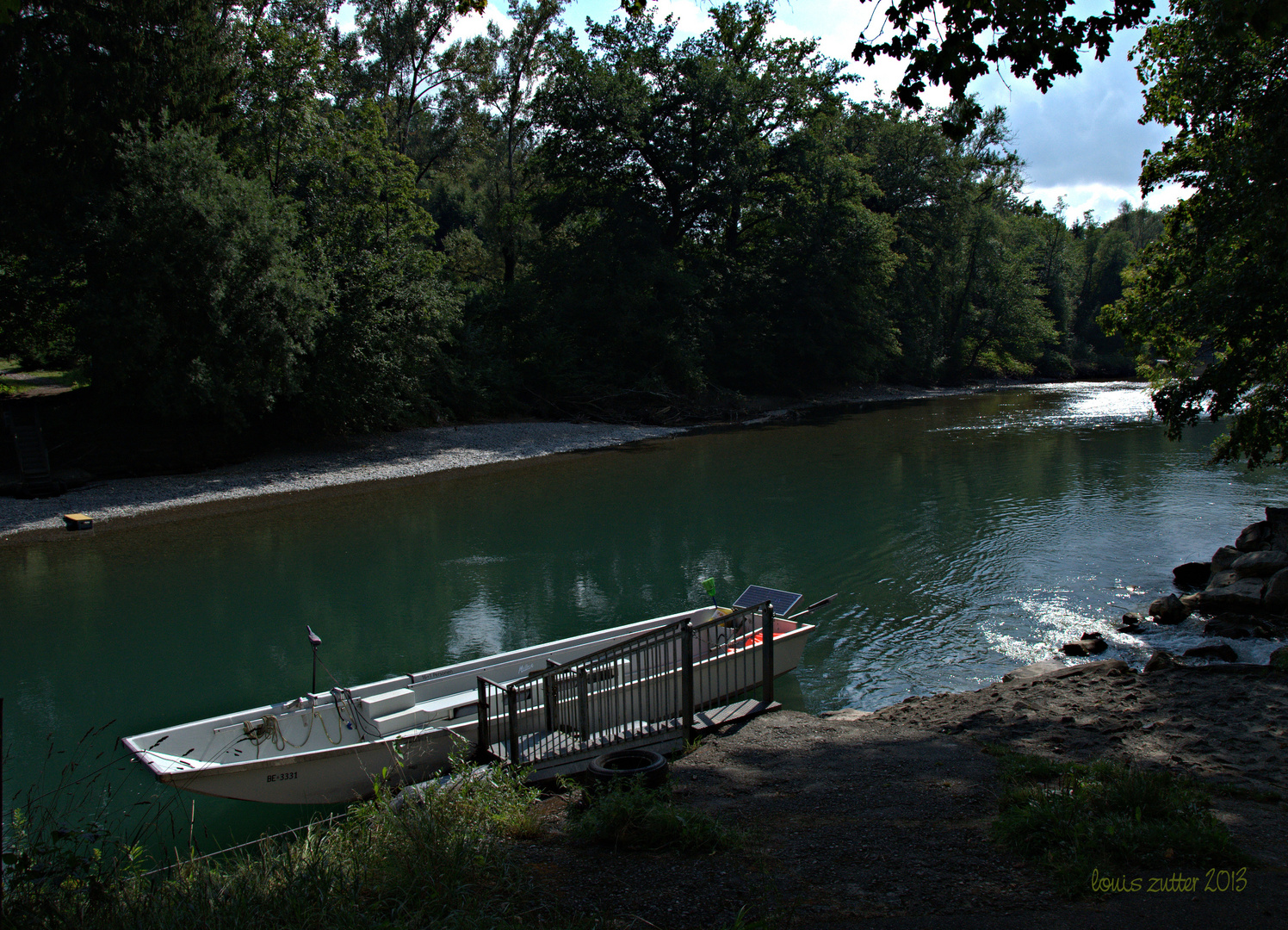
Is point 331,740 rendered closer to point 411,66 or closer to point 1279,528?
point 1279,528

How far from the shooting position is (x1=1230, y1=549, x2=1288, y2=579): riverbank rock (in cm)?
1303

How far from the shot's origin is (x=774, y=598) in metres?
11.1

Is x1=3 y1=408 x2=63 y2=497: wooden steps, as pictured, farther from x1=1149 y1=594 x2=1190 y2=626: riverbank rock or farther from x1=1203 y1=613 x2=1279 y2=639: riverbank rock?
x1=1203 y1=613 x2=1279 y2=639: riverbank rock

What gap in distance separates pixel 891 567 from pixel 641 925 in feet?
43.2

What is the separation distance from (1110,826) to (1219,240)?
12.3 m

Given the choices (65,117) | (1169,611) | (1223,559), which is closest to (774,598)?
(1169,611)

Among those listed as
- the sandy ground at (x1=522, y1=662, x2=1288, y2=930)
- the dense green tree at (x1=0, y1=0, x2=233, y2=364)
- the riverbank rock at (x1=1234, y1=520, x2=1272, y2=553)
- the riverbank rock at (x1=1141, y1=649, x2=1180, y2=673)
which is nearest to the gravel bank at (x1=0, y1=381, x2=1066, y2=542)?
the dense green tree at (x1=0, y1=0, x2=233, y2=364)

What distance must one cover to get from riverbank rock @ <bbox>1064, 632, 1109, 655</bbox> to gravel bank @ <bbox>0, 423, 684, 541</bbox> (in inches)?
811

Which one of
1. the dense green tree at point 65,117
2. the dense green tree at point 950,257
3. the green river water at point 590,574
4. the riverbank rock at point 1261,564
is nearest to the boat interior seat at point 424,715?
the green river water at point 590,574

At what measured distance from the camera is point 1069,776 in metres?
5.70

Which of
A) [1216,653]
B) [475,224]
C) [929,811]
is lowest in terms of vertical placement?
[1216,653]

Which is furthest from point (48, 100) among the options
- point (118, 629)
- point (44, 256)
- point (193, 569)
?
point (118, 629)

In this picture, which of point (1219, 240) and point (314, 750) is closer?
point (314, 750)

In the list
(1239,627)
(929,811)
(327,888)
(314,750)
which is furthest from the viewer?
(1239,627)
